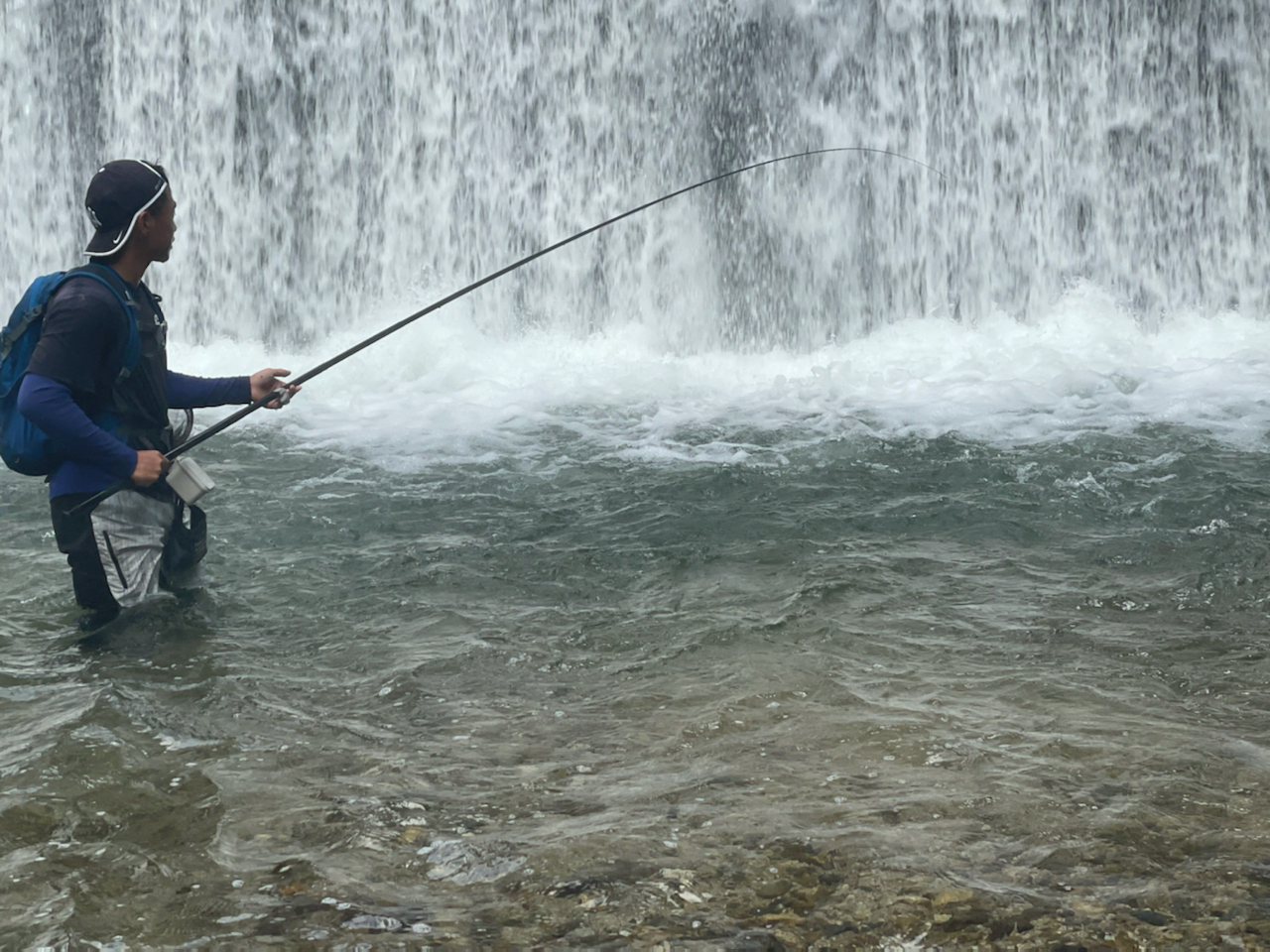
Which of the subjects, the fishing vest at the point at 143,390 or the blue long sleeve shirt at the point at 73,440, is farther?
the fishing vest at the point at 143,390

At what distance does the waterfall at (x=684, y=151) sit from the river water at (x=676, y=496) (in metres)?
0.04

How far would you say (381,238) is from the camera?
42.0 feet

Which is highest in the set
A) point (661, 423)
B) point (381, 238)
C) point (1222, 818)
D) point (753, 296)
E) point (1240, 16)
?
point (1240, 16)

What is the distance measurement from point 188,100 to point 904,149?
22.9ft

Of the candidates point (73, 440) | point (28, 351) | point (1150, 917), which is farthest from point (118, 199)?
point (1150, 917)

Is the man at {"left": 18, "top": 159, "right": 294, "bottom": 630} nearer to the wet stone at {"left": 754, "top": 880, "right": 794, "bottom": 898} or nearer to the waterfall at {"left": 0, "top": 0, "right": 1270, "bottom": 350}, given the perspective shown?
the wet stone at {"left": 754, "top": 880, "right": 794, "bottom": 898}

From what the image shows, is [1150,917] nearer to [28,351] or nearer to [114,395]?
[114,395]

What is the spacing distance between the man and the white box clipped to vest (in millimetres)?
62

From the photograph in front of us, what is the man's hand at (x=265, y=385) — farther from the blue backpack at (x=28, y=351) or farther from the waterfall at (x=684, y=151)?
the waterfall at (x=684, y=151)

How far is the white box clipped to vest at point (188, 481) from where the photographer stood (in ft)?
14.5

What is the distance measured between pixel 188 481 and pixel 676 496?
10.3ft

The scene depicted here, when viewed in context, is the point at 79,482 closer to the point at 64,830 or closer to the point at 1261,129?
the point at 64,830

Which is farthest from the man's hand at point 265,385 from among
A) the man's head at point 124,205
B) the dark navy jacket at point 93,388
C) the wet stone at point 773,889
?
A: the wet stone at point 773,889

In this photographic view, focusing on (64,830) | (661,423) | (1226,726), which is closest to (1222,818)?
(1226,726)
